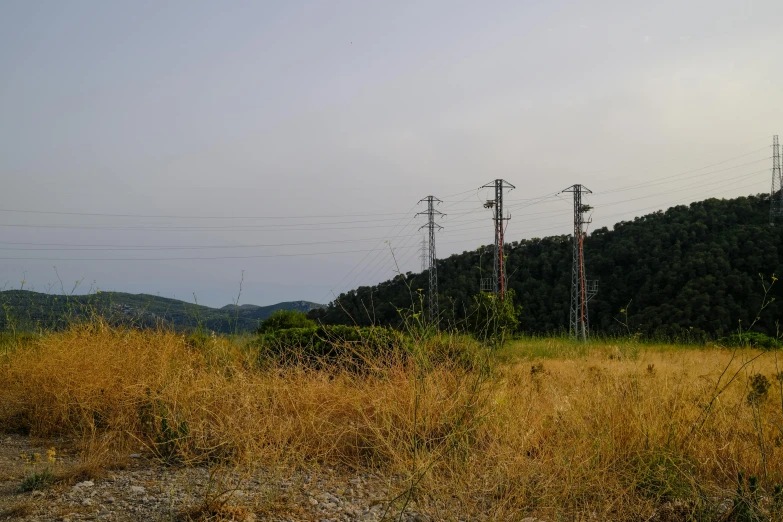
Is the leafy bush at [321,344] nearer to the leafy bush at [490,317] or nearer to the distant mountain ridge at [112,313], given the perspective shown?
the distant mountain ridge at [112,313]

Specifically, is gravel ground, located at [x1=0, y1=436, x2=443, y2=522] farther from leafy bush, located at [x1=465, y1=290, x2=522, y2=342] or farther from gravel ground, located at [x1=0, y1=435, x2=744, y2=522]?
leafy bush, located at [x1=465, y1=290, x2=522, y2=342]

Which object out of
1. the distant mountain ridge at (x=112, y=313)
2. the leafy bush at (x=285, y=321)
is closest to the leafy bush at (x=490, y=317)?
the distant mountain ridge at (x=112, y=313)

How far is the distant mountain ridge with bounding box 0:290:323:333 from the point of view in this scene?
22.8 ft

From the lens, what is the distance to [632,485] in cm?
358

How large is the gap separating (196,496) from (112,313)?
4.92 meters

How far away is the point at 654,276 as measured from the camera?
74.0 ft

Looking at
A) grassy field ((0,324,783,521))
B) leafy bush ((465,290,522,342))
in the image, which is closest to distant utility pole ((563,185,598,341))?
leafy bush ((465,290,522,342))

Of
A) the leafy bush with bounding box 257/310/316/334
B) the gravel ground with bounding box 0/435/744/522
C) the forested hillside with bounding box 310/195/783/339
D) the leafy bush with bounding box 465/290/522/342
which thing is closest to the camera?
the gravel ground with bounding box 0/435/744/522

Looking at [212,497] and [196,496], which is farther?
[196,496]

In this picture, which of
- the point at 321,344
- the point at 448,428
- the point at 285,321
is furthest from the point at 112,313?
the point at 448,428

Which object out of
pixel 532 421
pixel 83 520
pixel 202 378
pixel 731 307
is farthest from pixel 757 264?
pixel 83 520

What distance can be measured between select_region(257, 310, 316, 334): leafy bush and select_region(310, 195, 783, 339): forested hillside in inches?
211

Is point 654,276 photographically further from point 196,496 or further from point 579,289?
point 196,496

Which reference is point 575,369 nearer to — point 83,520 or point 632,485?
point 632,485
